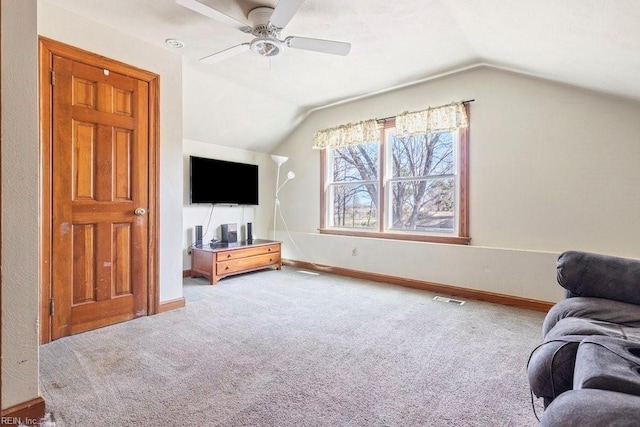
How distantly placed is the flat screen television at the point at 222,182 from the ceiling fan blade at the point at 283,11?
2.51 metres

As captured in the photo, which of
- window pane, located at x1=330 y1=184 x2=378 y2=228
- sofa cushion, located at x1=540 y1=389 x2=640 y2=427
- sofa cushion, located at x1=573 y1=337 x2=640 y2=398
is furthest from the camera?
window pane, located at x1=330 y1=184 x2=378 y2=228

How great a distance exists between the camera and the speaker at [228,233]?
477cm

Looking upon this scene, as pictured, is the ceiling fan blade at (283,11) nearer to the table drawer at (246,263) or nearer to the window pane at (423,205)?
the window pane at (423,205)

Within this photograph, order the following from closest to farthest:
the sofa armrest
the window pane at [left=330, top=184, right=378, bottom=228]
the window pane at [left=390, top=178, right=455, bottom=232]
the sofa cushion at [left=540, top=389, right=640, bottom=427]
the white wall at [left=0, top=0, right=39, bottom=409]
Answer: the sofa cushion at [left=540, top=389, right=640, bottom=427] → the white wall at [left=0, top=0, right=39, bottom=409] → the sofa armrest → the window pane at [left=390, top=178, right=455, bottom=232] → the window pane at [left=330, top=184, right=378, bottom=228]

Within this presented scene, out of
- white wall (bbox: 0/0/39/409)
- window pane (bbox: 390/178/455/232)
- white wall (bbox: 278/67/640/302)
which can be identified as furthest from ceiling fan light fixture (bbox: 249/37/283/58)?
window pane (bbox: 390/178/455/232)

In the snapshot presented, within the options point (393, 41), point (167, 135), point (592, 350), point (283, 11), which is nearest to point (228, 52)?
point (283, 11)

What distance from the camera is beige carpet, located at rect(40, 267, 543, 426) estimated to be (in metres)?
1.69

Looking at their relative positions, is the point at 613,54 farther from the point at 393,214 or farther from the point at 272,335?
the point at 272,335

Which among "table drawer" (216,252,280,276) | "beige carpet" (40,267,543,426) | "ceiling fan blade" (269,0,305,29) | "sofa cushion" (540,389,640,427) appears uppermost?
"ceiling fan blade" (269,0,305,29)

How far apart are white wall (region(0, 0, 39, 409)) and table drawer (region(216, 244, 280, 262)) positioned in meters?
2.49

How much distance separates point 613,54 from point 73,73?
A: 3866 millimetres

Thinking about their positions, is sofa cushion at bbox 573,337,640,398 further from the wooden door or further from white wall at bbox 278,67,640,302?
the wooden door

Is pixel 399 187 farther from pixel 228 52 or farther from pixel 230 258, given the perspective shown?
pixel 228 52

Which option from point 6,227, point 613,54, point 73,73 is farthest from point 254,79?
point 613,54
